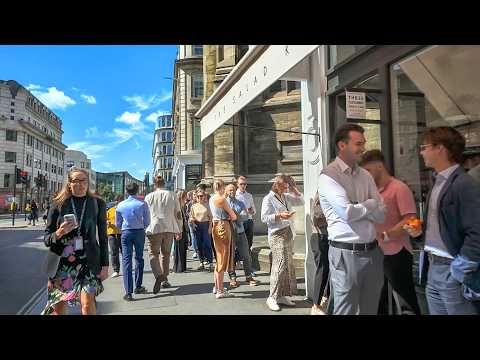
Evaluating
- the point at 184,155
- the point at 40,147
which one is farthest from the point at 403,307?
the point at 40,147

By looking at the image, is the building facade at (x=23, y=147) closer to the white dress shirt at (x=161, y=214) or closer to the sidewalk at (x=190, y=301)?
the white dress shirt at (x=161, y=214)

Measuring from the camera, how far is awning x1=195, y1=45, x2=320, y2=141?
141 inches

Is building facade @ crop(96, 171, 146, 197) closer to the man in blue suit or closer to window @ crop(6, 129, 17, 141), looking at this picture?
the man in blue suit

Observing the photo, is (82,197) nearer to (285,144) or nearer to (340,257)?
(340,257)

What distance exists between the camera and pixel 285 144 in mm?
13750

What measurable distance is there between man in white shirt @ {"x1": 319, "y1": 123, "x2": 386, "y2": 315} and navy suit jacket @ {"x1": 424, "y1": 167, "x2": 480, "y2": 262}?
1.44 feet

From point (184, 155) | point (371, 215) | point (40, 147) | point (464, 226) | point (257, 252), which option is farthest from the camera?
point (40, 147)

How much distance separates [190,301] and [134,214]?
165cm

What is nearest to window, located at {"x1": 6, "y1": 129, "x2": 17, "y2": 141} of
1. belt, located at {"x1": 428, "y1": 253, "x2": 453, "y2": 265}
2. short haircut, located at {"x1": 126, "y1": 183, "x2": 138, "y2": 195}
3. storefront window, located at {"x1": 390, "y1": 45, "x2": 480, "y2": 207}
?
short haircut, located at {"x1": 126, "y1": 183, "x2": 138, "y2": 195}

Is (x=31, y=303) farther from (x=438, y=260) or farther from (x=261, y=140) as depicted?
(x=261, y=140)

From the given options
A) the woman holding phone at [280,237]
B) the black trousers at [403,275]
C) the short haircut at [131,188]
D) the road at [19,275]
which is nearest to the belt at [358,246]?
the black trousers at [403,275]

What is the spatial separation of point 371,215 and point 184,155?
93.0ft

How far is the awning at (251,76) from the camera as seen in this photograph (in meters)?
3.58

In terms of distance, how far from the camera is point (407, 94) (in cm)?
484
